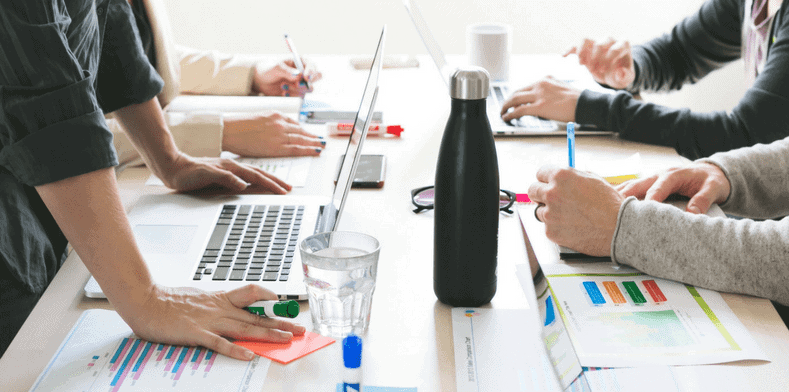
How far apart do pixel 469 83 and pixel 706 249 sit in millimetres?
385

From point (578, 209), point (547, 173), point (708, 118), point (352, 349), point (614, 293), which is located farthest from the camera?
point (708, 118)

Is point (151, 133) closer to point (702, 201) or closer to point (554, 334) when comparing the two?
point (554, 334)

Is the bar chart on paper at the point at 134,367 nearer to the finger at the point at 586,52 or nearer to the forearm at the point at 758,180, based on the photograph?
Answer: the forearm at the point at 758,180

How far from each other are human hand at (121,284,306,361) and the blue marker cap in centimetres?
14

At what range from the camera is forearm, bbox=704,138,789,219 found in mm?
1062

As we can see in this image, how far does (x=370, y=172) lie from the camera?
1244mm

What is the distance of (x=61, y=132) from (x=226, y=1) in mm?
2545

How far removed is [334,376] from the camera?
27.1 inches

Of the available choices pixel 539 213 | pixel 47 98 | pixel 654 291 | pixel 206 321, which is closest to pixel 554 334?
pixel 654 291

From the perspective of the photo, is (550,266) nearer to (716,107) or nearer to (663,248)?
(663,248)

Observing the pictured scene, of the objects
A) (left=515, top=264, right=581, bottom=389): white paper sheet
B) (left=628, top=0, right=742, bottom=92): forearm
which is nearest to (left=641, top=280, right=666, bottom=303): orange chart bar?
(left=515, top=264, right=581, bottom=389): white paper sheet

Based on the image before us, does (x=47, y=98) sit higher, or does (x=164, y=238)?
(x=47, y=98)

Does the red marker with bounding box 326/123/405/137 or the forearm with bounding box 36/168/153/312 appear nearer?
the forearm with bounding box 36/168/153/312

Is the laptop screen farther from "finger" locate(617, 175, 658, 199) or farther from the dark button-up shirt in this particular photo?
"finger" locate(617, 175, 658, 199)
